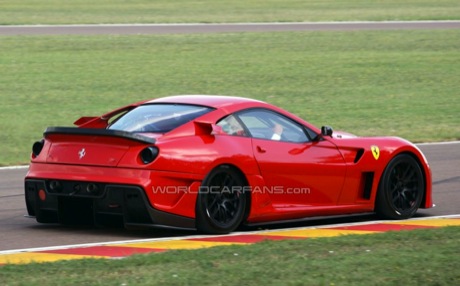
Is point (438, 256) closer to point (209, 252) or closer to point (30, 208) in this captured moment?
point (209, 252)

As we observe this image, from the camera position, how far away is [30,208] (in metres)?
10.4

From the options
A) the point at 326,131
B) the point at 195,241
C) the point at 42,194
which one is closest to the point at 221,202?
the point at 195,241

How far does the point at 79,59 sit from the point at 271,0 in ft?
83.2

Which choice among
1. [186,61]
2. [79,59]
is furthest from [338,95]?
[79,59]

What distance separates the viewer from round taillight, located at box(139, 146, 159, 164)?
9.70m

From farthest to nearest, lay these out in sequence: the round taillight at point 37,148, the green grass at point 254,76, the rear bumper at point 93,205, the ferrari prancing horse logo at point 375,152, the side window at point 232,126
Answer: the green grass at point 254,76 < the ferrari prancing horse logo at point 375,152 < the round taillight at point 37,148 < the side window at point 232,126 < the rear bumper at point 93,205

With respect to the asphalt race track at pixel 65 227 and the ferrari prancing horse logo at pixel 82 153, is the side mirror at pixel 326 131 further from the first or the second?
the ferrari prancing horse logo at pixel 82 153

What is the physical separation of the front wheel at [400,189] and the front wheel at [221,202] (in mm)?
1680

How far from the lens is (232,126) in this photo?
10375 millimetres

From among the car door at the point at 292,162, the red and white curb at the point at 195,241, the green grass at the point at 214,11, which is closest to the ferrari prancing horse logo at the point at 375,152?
the car door at the point at 292,162

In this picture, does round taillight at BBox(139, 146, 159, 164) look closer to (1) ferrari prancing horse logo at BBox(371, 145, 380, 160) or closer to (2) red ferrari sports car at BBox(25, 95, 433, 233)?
(2) red ferrari sports car at BBox(25, 95, 433, 233)

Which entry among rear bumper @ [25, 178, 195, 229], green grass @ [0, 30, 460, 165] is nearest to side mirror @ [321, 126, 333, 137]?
rear bumper @ [25, 178, 195, 229]

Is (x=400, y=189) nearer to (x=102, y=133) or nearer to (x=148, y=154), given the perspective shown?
(x=148, y=154)

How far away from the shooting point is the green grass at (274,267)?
7.35 metres
